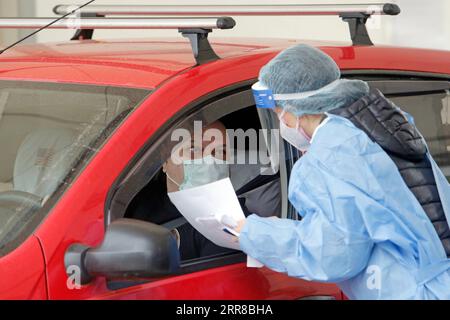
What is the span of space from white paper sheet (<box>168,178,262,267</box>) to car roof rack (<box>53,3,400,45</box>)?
1.08 m

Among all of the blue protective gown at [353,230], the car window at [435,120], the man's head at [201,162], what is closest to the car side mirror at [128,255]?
the blue protective gown at [353,230]

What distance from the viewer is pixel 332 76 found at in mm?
2855

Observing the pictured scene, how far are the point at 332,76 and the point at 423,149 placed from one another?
33 centimetres

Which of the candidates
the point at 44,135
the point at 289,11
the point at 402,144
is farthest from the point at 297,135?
the point at 289,11

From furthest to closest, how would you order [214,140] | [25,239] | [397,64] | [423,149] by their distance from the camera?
[397,64] < [214,140] < [423,149] < [25,239]

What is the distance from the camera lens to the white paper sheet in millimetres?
2820

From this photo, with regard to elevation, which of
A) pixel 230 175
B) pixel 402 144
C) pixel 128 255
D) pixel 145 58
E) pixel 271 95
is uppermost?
pixel 145 58

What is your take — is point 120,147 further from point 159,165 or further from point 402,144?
point 402,144

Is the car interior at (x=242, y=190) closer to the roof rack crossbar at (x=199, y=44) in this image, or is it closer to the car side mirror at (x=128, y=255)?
the roof rack crossbar at (x=199, y=44)

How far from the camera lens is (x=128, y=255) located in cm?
248

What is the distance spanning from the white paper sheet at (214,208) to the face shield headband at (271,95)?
9.5 inches

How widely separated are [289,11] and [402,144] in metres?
1.11
